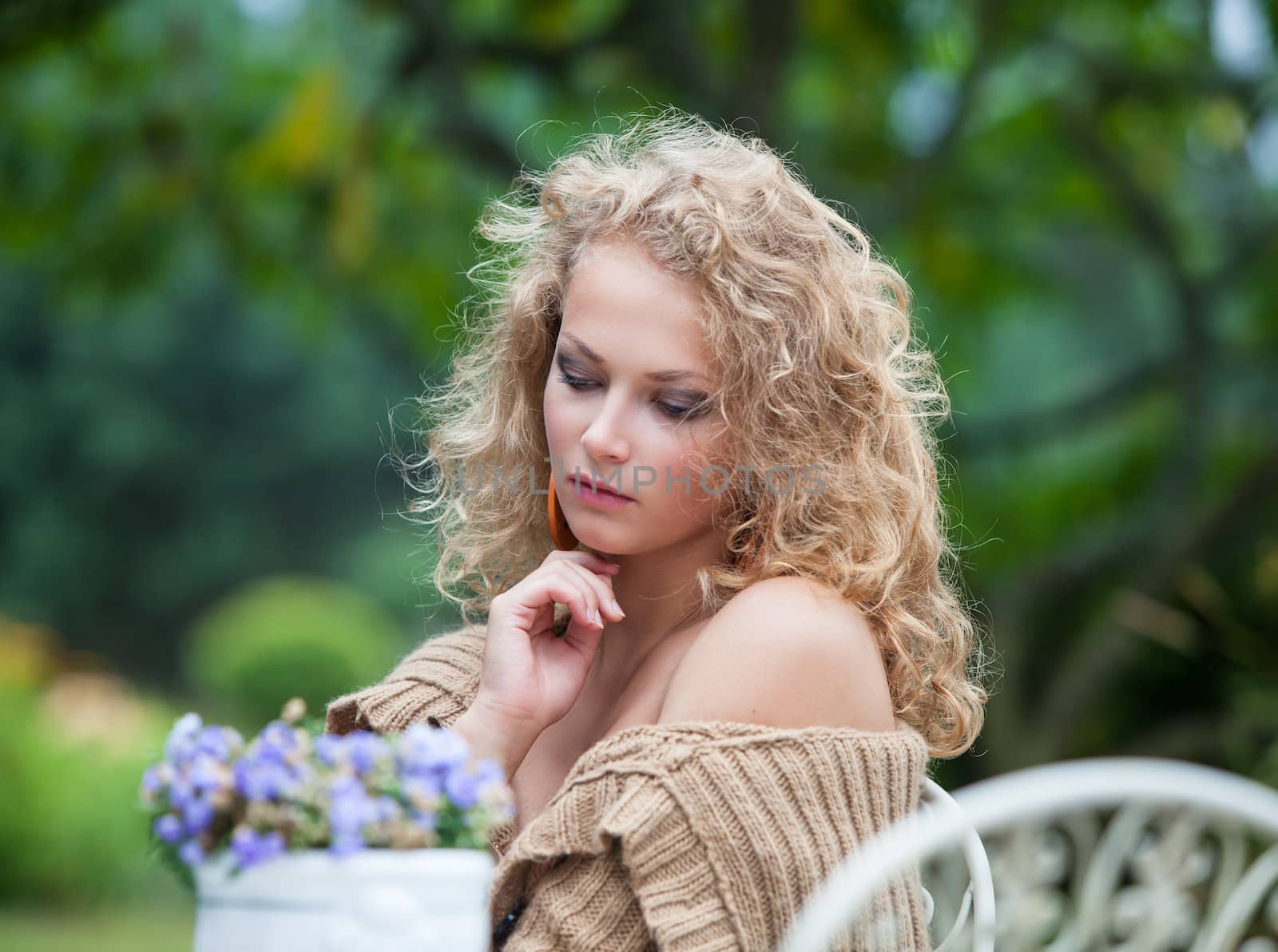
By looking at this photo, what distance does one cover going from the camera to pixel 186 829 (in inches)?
51.2

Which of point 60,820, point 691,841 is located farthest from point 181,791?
point 60,820

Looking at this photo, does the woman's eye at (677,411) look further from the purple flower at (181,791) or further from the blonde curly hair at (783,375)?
the purple flower at (181,791)

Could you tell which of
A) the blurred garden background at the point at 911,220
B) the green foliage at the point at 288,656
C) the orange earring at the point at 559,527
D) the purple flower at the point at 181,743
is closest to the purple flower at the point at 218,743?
the purple flower at the point at 181,743

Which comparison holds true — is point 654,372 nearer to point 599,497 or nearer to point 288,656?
point 599,497

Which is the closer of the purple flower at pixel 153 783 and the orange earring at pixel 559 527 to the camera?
the purple flower at pixel 153 783

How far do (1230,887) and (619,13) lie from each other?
4533 millimetres

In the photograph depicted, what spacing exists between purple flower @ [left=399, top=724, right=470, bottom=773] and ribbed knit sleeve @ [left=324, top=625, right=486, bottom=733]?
0.74 metres

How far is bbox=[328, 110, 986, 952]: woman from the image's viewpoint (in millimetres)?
1694

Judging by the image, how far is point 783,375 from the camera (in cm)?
203

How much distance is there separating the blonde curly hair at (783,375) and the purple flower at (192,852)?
88 cm

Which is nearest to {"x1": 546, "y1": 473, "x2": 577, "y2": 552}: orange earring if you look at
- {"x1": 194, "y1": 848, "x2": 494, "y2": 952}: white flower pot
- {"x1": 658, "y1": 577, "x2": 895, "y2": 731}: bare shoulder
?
{"x1": 658, "y1": 577, "x2": 895, "y2": 731}: bare shoulder

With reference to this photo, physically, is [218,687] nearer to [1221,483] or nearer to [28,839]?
[28,839]

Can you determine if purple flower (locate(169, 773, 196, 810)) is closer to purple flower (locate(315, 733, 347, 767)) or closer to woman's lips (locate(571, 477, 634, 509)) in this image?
purple flower (locate(315, 733, 347, 767))

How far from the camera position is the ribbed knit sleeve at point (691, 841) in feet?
5.43
